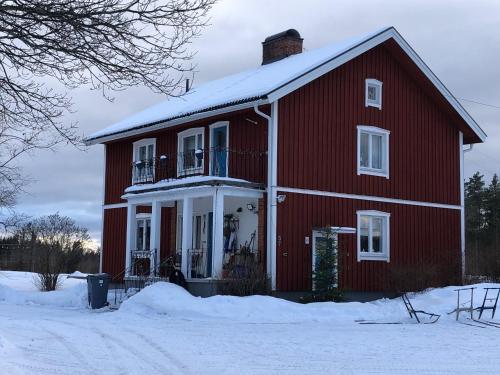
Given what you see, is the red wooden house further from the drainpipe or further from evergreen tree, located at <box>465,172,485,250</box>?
evergreen tree, located at <box>465,172,485,250</box>

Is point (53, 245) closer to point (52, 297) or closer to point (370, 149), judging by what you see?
point (52, 297)

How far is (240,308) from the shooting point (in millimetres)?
16781

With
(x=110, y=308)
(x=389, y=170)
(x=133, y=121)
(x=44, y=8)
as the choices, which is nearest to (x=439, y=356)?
(x=44, y=8)

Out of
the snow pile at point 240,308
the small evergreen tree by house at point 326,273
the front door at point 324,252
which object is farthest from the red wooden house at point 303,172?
the snow pile at point 240,308

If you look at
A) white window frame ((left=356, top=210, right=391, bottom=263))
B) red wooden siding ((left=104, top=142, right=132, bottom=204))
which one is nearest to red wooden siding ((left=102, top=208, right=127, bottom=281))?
red wooden siding ((left=104, top=142, right=132, bottom=204))

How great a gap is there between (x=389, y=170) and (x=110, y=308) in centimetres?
1004

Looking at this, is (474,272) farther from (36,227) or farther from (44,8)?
(36,227)

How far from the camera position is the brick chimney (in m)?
27.1

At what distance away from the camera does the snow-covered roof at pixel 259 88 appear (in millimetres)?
20125

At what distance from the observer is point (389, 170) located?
76.3ft

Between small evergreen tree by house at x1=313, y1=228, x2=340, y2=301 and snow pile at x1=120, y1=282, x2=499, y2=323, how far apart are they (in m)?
0.87

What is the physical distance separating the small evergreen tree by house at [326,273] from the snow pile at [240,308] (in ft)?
2.83

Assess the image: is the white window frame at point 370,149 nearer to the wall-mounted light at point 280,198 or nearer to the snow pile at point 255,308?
the wall-mounted light at point 280,198

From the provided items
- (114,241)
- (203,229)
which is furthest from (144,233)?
(203,229)
